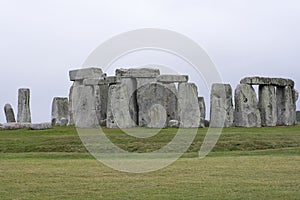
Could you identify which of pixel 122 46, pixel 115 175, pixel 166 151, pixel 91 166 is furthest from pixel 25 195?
pixel 166 151

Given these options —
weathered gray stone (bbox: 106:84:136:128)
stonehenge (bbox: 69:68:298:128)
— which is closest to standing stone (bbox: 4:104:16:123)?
stonehenge (bbox: 69:68:298:128)

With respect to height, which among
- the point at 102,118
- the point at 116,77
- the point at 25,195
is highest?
the point at 116,77

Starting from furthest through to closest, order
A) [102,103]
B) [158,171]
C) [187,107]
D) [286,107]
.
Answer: [286,107] → [102,103] → [187,107] → [158,171]

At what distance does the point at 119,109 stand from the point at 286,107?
11.1 m

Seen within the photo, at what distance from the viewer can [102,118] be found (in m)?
39.3

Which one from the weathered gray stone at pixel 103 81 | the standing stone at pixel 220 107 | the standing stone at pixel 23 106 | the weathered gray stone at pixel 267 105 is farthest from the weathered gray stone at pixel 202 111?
the standing stone at pixel 23 106

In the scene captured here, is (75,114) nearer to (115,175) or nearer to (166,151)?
(166,151)

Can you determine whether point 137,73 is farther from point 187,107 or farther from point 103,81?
point 187,107

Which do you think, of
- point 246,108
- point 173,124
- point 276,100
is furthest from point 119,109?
point 276,100

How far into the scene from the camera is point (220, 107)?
37.1 m

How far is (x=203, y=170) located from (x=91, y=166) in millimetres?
3919

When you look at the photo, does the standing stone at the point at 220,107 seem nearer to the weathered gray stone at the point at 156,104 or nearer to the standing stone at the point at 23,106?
the weathered gray stone at the point at 156,104

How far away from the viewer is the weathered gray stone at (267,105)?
3872 centimetres

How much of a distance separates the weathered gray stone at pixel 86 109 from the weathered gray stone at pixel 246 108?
8320 mm
